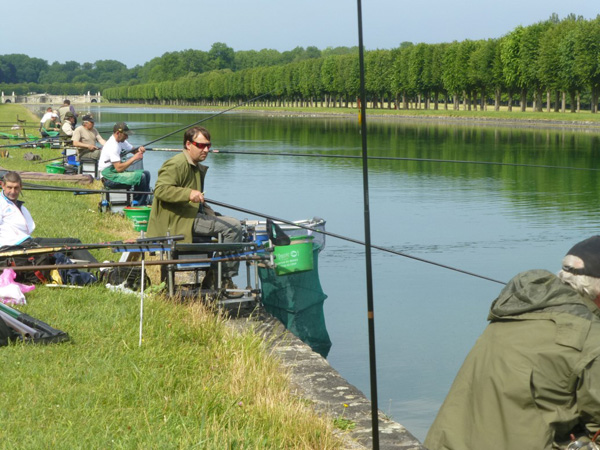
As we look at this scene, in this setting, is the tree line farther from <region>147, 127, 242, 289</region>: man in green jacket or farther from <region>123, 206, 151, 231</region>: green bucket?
<region>147, 127, 242, 289</region>: man in green jacket

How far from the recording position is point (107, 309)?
275 inches

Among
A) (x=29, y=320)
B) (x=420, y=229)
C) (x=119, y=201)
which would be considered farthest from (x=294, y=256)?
(x=420, y=229)

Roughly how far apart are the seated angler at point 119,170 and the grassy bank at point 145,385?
19.3 ft

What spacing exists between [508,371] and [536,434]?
0.23m

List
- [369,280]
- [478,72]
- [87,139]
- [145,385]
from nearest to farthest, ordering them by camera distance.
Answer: [369,280]
[145,385]
[87,139]
[478,72]

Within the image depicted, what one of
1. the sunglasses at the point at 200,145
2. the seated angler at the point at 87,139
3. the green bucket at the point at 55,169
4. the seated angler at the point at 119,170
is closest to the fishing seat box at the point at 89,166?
the seated angler at the point at 87,139

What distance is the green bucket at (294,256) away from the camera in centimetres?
872

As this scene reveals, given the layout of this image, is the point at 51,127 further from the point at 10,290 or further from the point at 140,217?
the point at 10,290

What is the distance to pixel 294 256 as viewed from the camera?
8.83 meters

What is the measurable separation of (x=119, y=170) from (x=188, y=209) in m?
5.55

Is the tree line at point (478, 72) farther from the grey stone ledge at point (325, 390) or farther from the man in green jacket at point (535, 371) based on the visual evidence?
the man in green jacket at point (535, 371)

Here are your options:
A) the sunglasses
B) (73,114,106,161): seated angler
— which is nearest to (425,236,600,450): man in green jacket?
the sunglasses

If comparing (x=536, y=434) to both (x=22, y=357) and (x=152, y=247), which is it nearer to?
(x=22, y=357)

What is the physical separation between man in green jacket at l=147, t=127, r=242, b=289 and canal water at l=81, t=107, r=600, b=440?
1.84 metres
